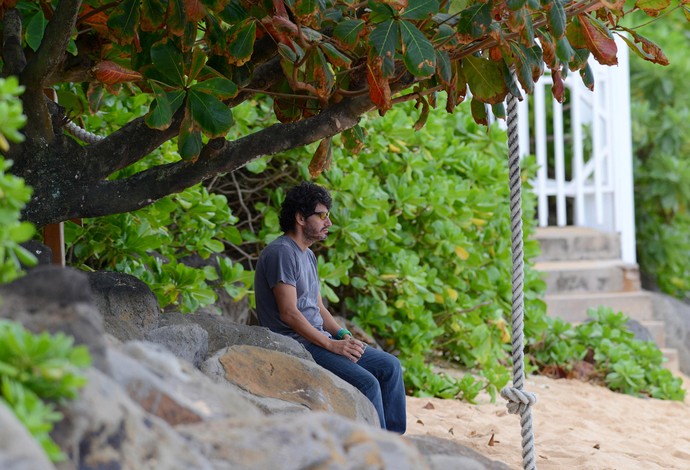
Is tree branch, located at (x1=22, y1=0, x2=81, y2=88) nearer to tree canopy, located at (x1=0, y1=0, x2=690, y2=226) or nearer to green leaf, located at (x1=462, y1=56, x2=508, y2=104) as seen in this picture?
tree canopy, located at (x1=0, y1=0, x2=690, y2=226)

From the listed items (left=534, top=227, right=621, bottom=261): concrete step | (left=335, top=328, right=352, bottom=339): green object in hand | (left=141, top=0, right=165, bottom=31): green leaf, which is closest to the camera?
(left=141, top=0, right=165, bottom=31): green leaf

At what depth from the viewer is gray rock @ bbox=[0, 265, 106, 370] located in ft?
5.89

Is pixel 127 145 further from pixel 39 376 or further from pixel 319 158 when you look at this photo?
pixel 39 376

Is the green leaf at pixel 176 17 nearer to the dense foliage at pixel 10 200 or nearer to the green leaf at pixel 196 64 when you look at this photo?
the green leaf at pixel 196 64

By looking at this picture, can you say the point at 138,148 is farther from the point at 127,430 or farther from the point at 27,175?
the point at 127,430

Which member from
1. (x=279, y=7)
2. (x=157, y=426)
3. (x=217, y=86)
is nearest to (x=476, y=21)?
(x=279, y=7)

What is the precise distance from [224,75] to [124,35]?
423 mm

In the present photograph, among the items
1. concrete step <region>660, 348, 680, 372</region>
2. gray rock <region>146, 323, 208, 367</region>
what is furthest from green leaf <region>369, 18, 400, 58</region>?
concrete step <region>660, 348, 680, 372</region>

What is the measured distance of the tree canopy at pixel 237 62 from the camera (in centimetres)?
294

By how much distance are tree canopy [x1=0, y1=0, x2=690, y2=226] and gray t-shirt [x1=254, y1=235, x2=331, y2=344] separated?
97 centimetres

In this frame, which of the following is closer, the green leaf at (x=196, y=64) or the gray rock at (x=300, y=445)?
the gray rock at (x=300, y=445)

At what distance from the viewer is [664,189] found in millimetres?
11625

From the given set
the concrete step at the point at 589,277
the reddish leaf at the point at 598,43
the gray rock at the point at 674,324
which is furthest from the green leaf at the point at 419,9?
the gray rock at the point at 674,324

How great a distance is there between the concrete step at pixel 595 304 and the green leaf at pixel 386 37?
19.6ft
